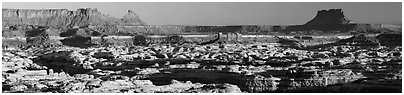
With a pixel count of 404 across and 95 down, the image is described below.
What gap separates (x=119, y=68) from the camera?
1284 inches

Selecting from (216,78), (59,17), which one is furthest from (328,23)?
(216,78)

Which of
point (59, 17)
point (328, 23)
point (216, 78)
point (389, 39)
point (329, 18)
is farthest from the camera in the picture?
point (59, 17)

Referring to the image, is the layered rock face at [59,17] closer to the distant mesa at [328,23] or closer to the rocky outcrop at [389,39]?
the distant mesa at [328,23]

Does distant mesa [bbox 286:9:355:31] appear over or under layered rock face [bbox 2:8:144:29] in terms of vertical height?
under

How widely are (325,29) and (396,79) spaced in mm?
73939

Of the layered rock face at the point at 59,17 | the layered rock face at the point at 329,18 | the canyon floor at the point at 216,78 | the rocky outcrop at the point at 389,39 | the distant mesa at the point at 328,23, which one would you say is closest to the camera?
the canyon floor at the point at 216,78

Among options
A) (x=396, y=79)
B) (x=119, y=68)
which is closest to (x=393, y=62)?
(x=396, y=79)

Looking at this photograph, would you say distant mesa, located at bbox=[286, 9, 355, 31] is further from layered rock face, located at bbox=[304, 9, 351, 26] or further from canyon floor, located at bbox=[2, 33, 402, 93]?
canyon floor, located at bbox=[2, 33, 402, 93]

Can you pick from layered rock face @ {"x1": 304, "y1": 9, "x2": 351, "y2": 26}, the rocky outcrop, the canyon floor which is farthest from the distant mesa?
the canyon floor

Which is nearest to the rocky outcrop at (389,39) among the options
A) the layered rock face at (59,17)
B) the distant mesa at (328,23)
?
the distant mesa at (328,23)

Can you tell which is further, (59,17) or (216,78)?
(59,17)

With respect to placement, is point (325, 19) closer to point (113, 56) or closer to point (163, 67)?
point (113, 56)

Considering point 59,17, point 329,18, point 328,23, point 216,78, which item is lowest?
point 216,78

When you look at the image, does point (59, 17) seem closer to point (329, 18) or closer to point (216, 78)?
point (329, 18)
